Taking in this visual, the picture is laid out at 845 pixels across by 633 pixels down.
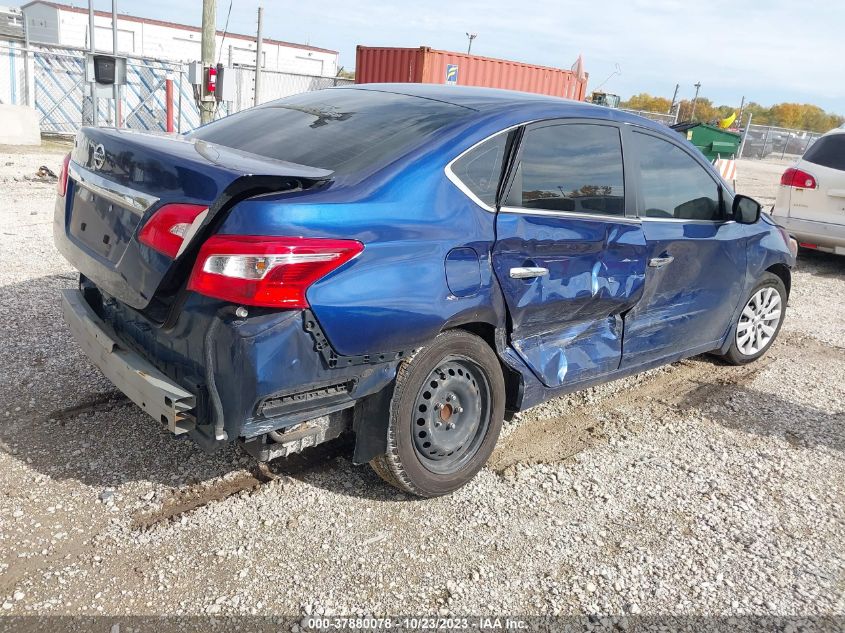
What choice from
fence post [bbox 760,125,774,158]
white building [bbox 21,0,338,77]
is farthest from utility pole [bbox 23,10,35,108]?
fence post [bbox 760,125,774,158]

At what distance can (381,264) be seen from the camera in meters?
2.66

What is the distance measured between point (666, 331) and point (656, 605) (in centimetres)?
190

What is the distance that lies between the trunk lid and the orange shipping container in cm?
1510

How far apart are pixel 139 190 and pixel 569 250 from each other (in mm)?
1930

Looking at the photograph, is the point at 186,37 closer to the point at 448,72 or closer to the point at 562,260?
the point at 448,72

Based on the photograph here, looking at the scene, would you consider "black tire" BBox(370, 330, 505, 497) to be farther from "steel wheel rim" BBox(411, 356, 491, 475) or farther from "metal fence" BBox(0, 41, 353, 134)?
"metal fence" BBox(0, 41, 353, 134)

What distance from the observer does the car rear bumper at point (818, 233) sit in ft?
27.6

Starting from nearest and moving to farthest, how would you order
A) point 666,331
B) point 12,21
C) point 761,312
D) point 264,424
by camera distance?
point 264,424
point 666,331
point 761,312
point 12,21

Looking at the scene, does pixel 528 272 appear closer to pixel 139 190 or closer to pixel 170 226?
pixel 170 226

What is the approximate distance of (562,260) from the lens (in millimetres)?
3359

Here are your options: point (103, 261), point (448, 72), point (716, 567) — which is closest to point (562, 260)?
point (716, 567)

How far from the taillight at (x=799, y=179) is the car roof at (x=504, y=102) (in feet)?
18.4

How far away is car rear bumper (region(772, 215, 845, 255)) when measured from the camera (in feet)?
27.6

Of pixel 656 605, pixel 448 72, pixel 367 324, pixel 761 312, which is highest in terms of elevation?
pixel 448 72
